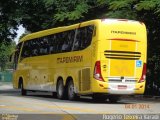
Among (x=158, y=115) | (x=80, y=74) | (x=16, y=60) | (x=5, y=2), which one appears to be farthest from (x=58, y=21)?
(x=158, y=115)

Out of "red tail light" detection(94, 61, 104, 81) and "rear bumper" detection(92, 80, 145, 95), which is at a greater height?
"red tail light" detection(94, 61, 104, 81)

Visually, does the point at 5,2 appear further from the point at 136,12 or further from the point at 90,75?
the point at 90,75

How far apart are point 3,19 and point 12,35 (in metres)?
2.09

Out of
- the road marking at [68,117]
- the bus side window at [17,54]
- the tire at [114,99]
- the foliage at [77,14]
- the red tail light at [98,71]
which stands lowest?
the road marking at [68,117]

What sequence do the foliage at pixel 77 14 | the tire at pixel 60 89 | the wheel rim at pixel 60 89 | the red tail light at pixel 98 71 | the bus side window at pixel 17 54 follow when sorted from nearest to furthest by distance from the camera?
the red tail light at pixel 98 71, the tire at pixel 60 89, the wheel rim at pixel 60 89, the foliage at pixel 77 14, the bus side window at pixel 17 54

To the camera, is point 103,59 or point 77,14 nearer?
point 103,59

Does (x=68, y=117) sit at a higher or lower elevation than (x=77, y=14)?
lower

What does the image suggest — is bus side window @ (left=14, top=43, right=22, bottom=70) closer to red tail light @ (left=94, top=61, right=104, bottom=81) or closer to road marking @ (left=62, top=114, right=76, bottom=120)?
red tail light @ (left=94, top=61, right=104, bottom=81)

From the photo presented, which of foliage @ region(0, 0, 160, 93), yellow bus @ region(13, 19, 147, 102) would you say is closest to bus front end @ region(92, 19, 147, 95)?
yellow bus @ region(13, 19, 147, 102)

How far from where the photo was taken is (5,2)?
41.3 meters

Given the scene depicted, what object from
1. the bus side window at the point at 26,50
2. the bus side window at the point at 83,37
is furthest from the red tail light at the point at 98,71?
the bus side window at the point at 26,50

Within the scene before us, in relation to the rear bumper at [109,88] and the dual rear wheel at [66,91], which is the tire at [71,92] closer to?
the dual rear wheel at [66,91]

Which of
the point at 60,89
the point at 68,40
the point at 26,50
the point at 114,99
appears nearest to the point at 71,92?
the point at 60,89

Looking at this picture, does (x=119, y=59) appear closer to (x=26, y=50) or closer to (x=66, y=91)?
(x=66, y=91)
